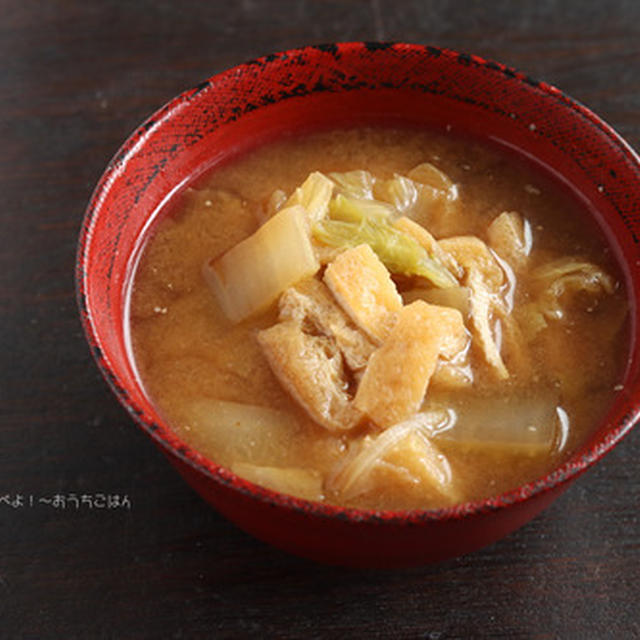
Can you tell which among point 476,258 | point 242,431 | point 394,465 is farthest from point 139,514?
point 476,258

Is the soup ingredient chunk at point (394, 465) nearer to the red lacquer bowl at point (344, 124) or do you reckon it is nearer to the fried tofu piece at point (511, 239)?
the red lacquer bowl at point (344, 124)

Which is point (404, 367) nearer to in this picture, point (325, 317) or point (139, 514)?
point (325, 317)

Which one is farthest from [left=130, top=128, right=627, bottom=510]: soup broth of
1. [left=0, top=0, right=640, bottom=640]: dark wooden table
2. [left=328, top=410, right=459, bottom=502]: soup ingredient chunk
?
[left=0, top=0, right=640, bottom=640]: dark wooden table

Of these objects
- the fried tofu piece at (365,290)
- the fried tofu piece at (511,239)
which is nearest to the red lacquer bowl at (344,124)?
the fried tofu piece at (511,239)

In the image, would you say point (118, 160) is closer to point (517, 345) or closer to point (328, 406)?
point (328, 406)

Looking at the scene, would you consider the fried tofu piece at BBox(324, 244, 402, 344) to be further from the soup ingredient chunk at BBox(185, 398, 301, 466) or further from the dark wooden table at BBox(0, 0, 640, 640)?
the dark wooden table at BBox(0, 0, 640, 640)

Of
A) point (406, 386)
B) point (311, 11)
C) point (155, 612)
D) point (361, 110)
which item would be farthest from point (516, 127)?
point (155, 612)
